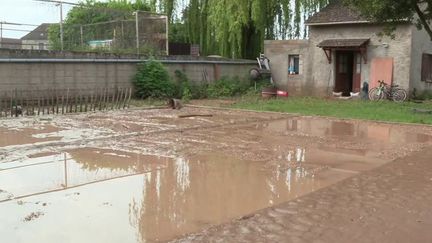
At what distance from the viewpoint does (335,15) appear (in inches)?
942

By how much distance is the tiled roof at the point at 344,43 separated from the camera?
22.5m

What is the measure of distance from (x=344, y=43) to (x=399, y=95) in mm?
3434

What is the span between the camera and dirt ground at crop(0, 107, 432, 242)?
5.20 metres

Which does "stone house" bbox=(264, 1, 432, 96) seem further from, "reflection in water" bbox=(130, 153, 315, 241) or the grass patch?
"reflection in water" bbox=(130, 153, 315, 241)

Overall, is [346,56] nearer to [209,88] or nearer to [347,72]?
[347,72]

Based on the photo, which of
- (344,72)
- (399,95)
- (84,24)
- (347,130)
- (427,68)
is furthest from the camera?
(344,72)

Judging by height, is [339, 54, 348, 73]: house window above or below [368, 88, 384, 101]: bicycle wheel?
above

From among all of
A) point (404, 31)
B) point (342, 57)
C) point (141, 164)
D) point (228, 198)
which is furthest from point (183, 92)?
point (228, 198)

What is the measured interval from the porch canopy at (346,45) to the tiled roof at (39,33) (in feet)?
41.0

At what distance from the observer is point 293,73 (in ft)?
84.5

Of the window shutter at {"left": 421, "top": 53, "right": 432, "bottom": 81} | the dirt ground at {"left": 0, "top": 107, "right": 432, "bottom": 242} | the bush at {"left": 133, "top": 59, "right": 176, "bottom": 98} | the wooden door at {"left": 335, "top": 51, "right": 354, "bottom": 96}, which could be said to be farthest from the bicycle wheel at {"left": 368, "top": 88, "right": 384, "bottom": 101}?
the bush at {"left": 133, "top": 59, "right": 176, "bottom": 98}

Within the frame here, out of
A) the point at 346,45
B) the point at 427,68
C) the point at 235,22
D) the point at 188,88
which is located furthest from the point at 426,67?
the point at 188,88

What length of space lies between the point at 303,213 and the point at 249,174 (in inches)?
90.0

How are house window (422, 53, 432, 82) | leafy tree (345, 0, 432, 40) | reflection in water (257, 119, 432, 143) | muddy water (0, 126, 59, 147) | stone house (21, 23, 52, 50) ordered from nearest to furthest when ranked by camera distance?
muddy water (0, 126, 59, 147) < reflection in water (257, 119, 432, 143) < leafy tree (345, 0, 432, 40) < stone house (21, 23, 52, 50) < house window (422, 53, 432, 82)
